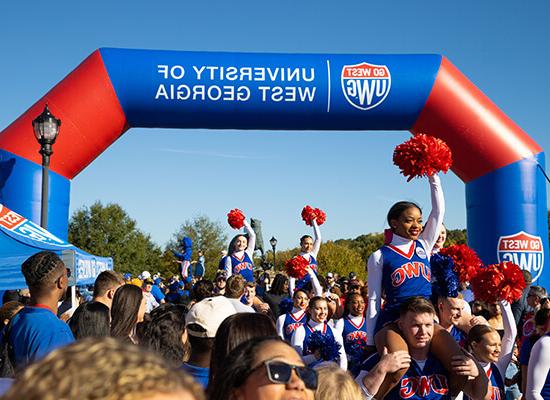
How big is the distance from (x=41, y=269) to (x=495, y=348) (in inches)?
111

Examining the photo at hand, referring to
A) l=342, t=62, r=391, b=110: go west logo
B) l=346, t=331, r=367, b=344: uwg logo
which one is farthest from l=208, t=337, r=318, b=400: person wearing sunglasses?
l=342, t=62, r=391, b=110: go west logo

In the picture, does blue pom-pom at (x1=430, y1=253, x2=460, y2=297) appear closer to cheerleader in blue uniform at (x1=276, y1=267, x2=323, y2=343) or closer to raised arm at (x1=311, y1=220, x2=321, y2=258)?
cheerleader in blue uniform at (x1=276, y1=267, x2=323, y2=343)

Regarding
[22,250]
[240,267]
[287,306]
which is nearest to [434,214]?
[287,306]

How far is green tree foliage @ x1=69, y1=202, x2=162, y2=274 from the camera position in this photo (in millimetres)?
50938

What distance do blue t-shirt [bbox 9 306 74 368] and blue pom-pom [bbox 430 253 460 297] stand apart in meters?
2.26

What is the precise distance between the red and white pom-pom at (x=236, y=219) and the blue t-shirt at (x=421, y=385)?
734 cm

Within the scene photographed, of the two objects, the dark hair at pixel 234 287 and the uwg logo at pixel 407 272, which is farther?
the dark hair at pixel 234 287

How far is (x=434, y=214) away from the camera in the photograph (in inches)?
167

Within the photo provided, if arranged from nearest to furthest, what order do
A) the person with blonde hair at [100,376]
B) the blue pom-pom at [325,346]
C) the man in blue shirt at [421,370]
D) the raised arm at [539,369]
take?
1. the person with blonde hair at [100,376]
2. the man in blue shirt at [421,370]
3. the raised arm at [539,369]
4. the blue pom-pom at [325,346]

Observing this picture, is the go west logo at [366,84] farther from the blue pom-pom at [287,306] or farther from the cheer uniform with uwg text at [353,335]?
the cheer uniform with uwg text at [353,335]

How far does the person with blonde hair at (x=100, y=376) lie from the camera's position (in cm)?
69

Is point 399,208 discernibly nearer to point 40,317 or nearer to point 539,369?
point 539,369

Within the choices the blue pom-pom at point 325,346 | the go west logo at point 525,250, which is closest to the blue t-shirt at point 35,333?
the blue pom-pom at point 325,346

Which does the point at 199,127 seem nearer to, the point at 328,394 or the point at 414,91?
the point at 414,91
